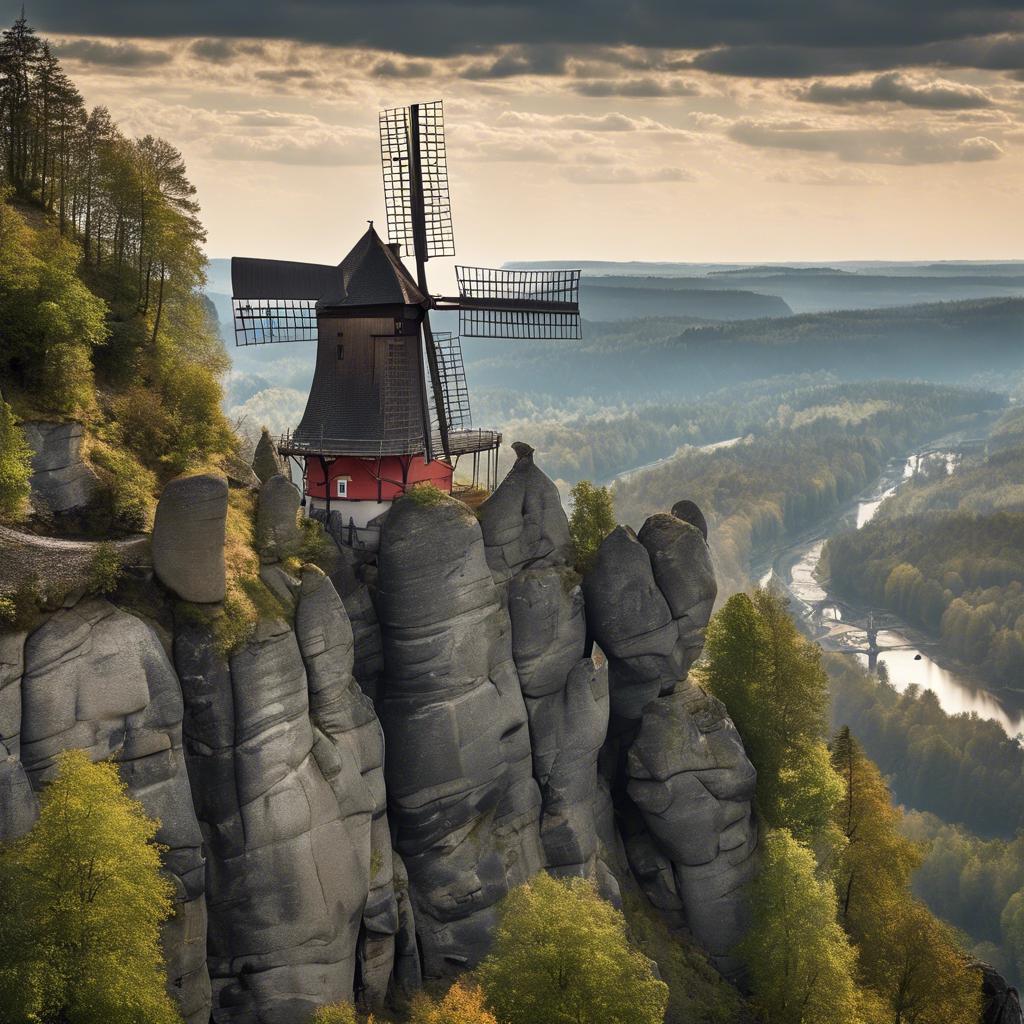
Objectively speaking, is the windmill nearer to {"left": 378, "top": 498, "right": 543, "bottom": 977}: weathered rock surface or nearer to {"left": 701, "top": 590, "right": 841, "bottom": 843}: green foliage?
{"left": 378, "top": 498, "right": 543, "bottom": 977}: weathered rock surface

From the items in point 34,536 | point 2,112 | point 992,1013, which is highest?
point 2,112

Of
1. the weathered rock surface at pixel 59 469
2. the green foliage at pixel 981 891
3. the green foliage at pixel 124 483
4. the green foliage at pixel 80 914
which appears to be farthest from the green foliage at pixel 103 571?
the green foliage at pixel 981 891

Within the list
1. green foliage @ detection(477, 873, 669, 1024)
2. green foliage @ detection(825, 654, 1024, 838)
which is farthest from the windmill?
green foliage @ detection(825, 654, 1024, 838)

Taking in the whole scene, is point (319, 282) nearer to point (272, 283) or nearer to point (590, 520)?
point (272, 283)

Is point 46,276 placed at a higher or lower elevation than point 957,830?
higher

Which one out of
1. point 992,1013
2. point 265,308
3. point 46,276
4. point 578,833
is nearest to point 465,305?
point 265,308

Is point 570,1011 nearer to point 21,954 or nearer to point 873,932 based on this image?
point 21,954
